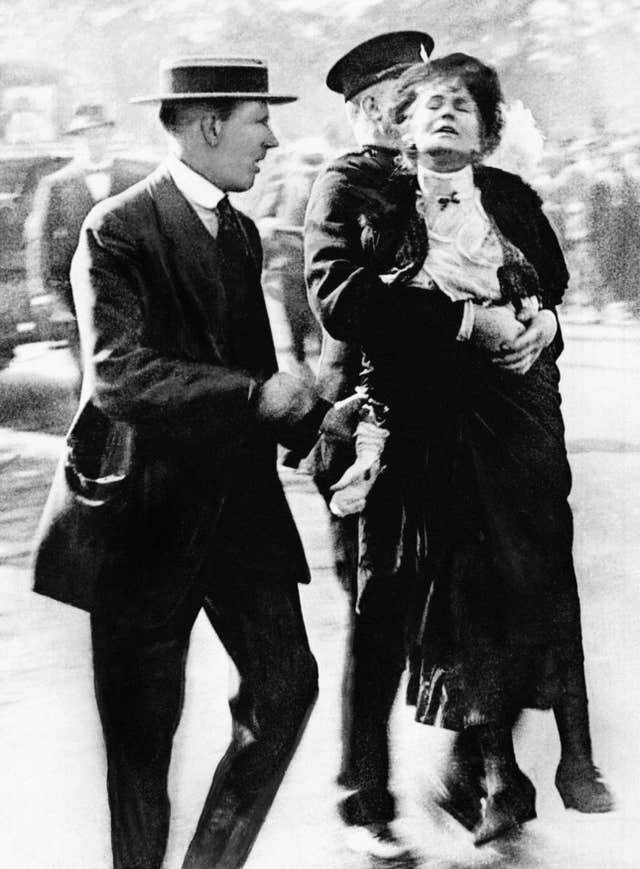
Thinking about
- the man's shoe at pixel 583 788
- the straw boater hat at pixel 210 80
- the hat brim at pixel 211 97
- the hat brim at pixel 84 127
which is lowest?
the man's shoe at pixel 583 788

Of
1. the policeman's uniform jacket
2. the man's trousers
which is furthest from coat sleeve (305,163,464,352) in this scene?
the man's trousers

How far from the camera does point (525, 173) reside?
4.05m

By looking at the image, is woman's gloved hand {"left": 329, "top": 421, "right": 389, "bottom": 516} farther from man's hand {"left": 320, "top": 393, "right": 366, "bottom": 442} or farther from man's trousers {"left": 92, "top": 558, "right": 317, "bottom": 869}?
man's trousers {"left": 92, "top": 558, "right": 317, "bottom": 869}

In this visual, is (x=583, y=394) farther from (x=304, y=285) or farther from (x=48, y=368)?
(x=48, y=368)

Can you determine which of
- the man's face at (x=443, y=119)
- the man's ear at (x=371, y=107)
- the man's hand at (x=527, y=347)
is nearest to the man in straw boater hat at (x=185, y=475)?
the man's ear at (x=371, y=107)

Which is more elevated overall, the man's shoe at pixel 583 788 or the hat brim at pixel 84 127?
the hat brim at pixel 84 127

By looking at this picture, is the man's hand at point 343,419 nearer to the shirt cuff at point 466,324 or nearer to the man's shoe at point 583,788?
the shirt cuff at point 466,324

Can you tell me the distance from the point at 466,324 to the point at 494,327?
0.28 ft

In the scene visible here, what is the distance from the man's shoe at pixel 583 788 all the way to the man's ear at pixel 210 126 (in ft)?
6.99

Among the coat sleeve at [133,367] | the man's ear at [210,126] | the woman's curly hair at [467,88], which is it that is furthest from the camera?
the woman's curly hair at [467,88]

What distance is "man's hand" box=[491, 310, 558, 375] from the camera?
4.00m

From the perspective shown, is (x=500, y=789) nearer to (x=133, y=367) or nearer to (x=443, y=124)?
(x=133, y=367)

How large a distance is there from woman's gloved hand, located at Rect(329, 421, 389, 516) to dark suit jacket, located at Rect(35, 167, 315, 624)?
161mm

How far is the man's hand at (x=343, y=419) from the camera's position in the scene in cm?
390
